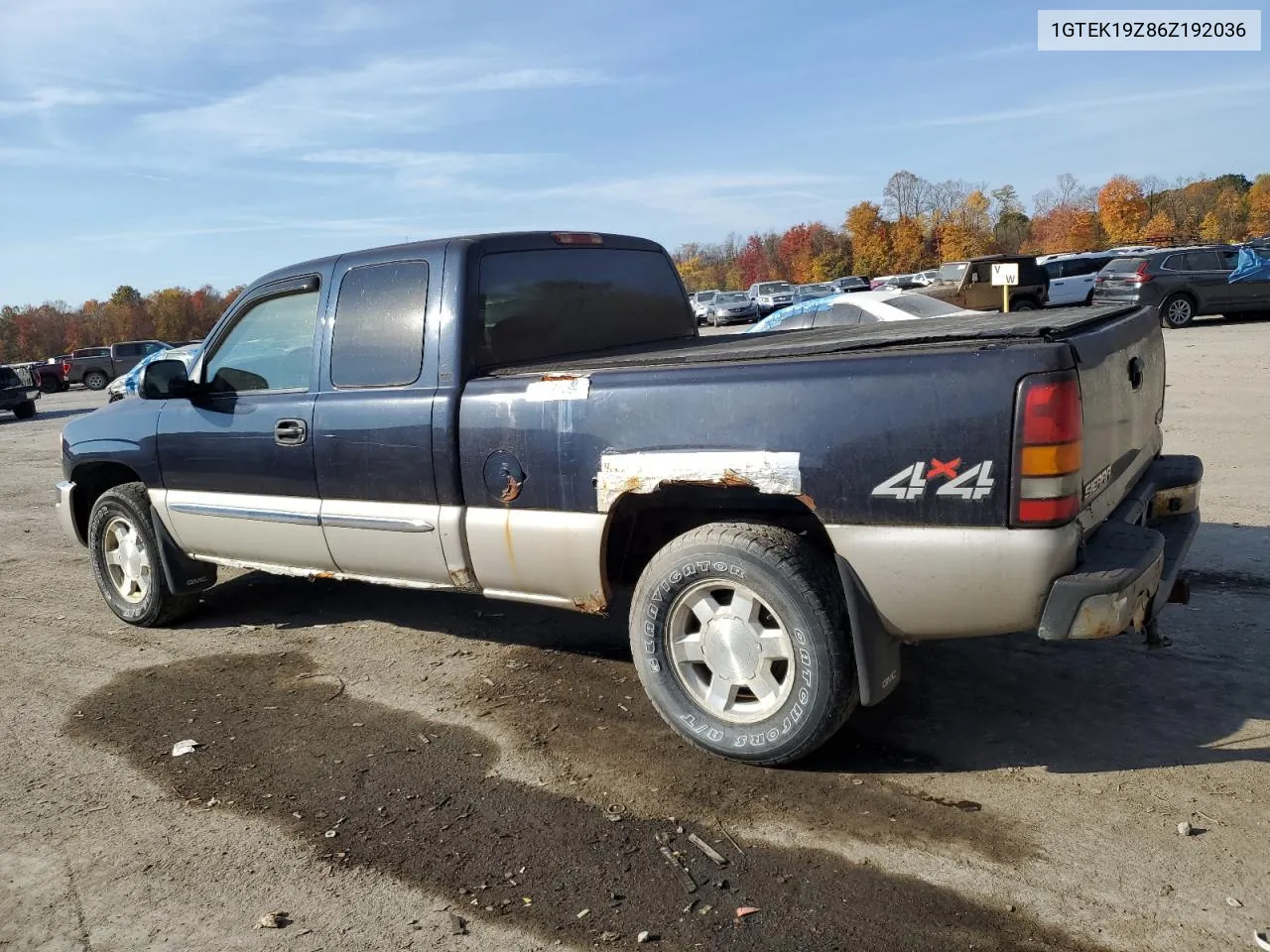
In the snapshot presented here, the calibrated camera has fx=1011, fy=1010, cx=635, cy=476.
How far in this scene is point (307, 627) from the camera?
5.73 m

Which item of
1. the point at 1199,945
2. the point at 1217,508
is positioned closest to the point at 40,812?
the point at 1199,945

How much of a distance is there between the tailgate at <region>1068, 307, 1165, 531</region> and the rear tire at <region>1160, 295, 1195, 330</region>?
1969cm

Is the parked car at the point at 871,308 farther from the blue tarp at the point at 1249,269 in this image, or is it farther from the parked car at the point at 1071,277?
the parked car at the point at 1071,277

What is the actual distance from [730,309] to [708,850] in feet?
133

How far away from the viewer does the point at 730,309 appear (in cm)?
4253

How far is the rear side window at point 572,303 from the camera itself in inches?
177

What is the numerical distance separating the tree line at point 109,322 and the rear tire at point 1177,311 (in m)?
73.0

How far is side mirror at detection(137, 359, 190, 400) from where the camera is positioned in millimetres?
5254

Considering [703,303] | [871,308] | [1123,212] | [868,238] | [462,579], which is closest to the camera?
[462,579]

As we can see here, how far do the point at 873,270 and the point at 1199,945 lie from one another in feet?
277

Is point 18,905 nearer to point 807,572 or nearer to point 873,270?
point 807,572

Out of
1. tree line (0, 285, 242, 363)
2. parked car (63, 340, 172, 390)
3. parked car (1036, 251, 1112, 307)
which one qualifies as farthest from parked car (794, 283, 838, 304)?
tree line (0, 285, 242, 363)

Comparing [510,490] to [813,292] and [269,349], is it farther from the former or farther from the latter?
[813,292]

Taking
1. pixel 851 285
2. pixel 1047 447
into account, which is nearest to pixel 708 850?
pixel 1047 447
